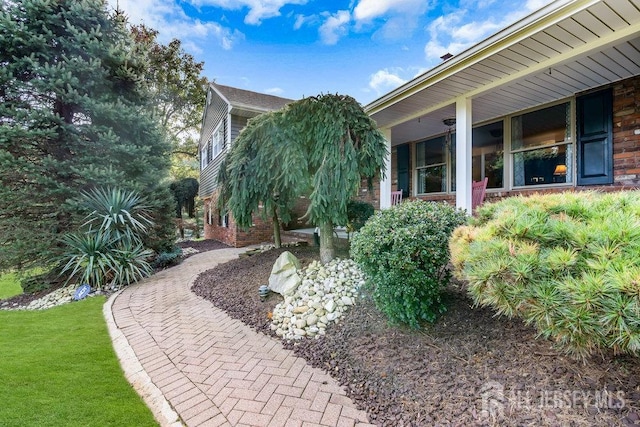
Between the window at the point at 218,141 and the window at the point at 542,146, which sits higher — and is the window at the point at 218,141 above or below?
above

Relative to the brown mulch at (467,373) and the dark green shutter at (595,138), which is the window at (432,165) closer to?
the dark green shutter at (595,138)

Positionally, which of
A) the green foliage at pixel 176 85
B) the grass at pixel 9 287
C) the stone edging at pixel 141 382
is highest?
the green foliage at pixel 176 85

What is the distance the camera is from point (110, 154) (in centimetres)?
674

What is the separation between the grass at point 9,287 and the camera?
6427 mm

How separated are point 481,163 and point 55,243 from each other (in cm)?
979

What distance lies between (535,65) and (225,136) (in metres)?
9.12

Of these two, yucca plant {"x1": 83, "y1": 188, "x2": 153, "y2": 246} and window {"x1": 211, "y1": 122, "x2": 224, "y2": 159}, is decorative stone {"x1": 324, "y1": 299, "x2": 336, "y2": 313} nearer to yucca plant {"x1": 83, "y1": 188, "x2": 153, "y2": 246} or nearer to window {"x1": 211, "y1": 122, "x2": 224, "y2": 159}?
yucca plant {"x1": 83, "y1": 188, "x2": 153, "y2": 246}

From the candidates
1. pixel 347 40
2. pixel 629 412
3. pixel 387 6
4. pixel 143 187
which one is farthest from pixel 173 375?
pixel 347 40

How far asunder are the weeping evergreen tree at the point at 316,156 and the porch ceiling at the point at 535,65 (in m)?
1.28

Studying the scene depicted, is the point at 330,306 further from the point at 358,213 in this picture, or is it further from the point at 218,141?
the point at 218,141

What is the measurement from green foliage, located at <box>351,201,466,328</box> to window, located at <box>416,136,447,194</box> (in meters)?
5.30

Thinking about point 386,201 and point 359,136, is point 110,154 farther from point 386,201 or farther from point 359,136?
point 386,201

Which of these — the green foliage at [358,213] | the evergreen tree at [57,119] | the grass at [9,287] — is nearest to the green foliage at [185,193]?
the grass at [9,287]

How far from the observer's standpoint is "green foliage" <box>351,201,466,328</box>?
8.59 ft
